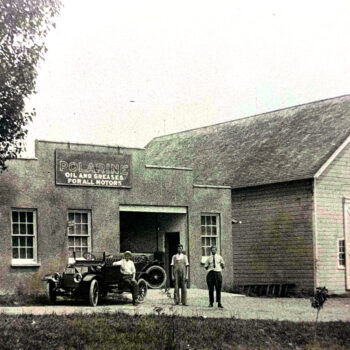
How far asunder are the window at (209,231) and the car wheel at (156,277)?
Answer: 355 cm

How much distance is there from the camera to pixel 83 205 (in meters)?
23.9

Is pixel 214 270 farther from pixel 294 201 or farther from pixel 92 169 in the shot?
pixel 294 201

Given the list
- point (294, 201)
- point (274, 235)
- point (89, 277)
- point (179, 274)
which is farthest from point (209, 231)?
point (89, 277)

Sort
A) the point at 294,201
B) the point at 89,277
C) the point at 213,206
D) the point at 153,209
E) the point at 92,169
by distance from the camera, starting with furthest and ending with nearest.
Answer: the point at 213,206 < the point at 294,201 < the point at 153,209 < the point at 92,169 < the point at 89,277

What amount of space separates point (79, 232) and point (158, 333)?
1074 cm

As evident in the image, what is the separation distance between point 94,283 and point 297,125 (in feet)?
46.0

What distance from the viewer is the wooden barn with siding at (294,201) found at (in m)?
26.5

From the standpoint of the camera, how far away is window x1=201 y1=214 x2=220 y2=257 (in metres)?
27.1

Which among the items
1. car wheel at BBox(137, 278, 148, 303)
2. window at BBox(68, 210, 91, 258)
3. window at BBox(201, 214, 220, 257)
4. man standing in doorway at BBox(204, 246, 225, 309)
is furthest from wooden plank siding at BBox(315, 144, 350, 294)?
window at BBox(68, 210, 91, 258)

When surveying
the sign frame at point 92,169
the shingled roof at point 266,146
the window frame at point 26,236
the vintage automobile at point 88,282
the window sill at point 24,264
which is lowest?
the vintage automobile at point 88,282

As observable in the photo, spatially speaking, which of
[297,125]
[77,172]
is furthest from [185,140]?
[77,172]

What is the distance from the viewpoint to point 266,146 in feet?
99.8

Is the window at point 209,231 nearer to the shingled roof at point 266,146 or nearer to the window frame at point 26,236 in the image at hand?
the shingled roof at point 266,146

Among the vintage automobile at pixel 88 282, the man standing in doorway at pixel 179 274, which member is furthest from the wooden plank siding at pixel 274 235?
the vintage automobile at pixel 88 282
